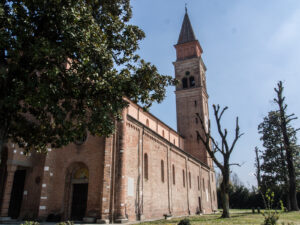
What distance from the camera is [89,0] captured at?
37.0 feet

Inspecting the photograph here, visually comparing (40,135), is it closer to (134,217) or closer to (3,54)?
(3,54)

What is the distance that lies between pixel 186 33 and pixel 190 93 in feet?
38.6

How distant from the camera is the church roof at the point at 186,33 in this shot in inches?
1727

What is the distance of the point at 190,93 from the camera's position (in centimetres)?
4103

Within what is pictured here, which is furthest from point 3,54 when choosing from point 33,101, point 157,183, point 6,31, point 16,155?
point 157,183

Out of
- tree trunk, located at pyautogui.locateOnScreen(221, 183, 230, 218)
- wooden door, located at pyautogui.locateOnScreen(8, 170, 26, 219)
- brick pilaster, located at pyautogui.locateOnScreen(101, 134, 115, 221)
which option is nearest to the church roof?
tree trunk, located at pyautogui.locateOnScreen(221, 183, 230, 218)

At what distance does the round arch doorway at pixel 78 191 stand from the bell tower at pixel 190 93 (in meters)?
23.5

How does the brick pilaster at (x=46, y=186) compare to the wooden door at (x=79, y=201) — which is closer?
the brick pilaster at (x=46, y=186)

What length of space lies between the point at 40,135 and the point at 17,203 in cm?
889

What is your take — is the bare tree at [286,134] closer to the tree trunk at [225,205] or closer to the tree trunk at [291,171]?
the tree trunk at [291,171]

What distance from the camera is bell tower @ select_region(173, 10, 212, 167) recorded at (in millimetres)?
38844

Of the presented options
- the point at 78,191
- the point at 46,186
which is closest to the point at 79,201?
the point at 78,191

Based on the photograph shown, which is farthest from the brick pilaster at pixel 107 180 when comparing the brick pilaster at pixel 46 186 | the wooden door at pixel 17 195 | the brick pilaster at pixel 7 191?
the wooden door at pixel 17 195

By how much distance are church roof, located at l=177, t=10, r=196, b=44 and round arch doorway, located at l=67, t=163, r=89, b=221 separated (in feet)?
107
